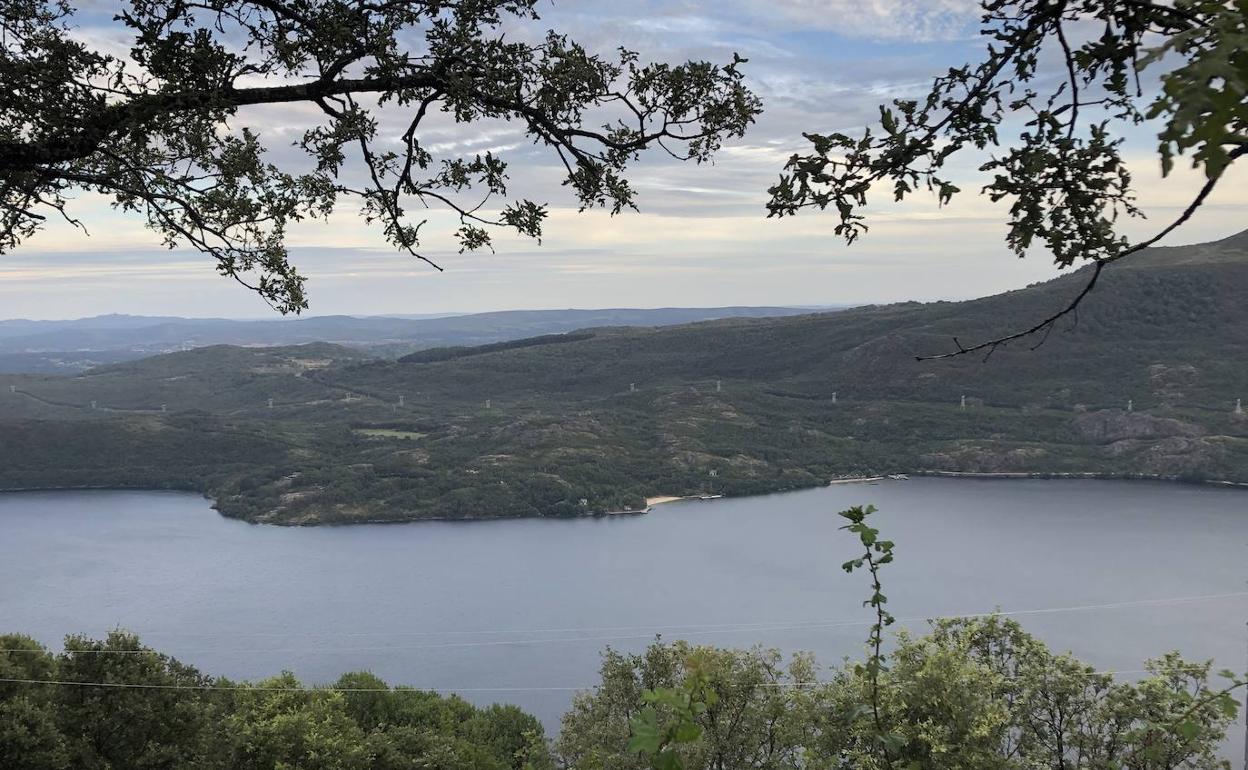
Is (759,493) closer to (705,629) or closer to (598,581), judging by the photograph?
(598,581)

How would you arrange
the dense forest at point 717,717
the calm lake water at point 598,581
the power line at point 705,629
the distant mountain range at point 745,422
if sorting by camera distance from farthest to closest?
the distant mountain range at point 745,422 < the power line at point 705,629 < the calm lake water at point 598,581 < the dense forest at point 717,717

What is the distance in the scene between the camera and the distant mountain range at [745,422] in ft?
320

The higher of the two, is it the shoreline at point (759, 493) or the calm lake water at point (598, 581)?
the shoreline at point (759, 493)

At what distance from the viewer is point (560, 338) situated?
624 ft

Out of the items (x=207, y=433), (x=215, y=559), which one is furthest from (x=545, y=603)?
(x=207, y=433)

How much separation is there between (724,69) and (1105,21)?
2.73 meters

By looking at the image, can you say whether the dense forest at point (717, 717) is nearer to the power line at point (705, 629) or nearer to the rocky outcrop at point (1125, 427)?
the power line at point (705, 629)

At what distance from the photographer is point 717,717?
50.1 feet

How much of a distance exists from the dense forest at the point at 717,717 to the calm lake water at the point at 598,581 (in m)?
29.9

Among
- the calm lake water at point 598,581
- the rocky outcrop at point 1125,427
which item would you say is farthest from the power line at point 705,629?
the rocky outcrop at point 1125,427

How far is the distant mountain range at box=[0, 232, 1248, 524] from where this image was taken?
320 ft

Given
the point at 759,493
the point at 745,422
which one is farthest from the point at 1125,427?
the point at 745,422

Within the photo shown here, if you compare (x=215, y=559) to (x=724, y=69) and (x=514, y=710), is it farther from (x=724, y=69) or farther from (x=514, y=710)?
(x=724, y=69)

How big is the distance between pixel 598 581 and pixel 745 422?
170 feet
